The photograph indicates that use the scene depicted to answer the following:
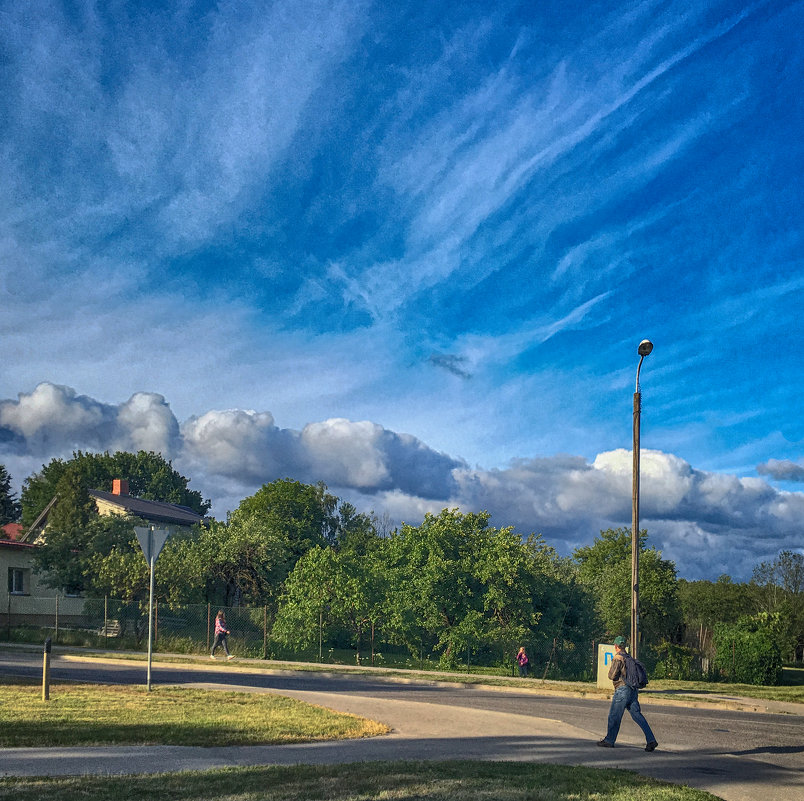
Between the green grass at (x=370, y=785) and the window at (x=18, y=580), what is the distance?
40512 mm

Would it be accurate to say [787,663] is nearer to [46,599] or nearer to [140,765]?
[46,599]

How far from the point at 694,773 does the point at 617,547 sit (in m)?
68.0

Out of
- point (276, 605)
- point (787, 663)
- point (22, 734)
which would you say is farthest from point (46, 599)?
point (787, 663)

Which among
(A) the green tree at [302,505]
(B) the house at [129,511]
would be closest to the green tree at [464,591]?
(B) the house at [129,511]

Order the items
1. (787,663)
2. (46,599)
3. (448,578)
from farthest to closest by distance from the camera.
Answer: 1. (787,663)
2. (46,599)
3. (448,578)

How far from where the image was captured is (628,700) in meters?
12.4

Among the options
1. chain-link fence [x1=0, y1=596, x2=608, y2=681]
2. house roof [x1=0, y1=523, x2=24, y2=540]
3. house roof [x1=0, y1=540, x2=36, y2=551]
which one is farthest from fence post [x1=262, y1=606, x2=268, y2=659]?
house roof [x1=0, y1=523, x2=24, y2=540]

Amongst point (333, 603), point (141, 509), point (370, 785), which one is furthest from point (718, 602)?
point (370, 785)

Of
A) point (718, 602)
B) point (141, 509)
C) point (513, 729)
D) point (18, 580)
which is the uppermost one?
point (141, 509)

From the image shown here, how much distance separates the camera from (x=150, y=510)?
5791 cm

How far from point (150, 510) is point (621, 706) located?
163 feet

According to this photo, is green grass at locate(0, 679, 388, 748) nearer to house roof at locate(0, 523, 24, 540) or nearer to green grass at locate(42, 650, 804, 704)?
green grass at locate(42, 650, 804, 704)

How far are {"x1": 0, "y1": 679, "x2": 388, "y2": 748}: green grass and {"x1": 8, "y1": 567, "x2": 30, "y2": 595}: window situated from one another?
3039 cm

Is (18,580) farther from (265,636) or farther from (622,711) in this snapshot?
(622,711)
